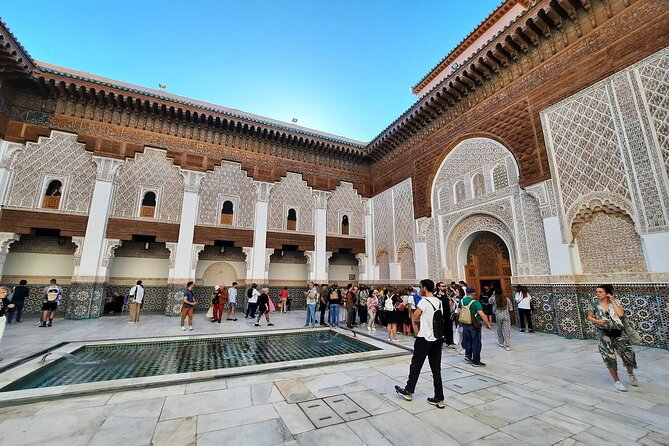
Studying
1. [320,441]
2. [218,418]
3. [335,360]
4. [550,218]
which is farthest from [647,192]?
[218,418]

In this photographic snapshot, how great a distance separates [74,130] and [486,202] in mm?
11643

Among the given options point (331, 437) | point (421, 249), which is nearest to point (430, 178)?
point (421, 249)

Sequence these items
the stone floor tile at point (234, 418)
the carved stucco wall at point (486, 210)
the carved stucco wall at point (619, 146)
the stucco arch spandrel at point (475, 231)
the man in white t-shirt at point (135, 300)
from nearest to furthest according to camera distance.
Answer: the stone floor tile at point (234, 418)
the carved stucco wall at point (619, 146)
the carved stucco wall at point (486, 210)
the stucco arch spandrel at point (475, 231)
the man in white t-shirt at point (135, 300)

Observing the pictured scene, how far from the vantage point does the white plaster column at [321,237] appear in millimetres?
11047

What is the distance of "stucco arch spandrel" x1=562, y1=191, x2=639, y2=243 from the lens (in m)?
4.97

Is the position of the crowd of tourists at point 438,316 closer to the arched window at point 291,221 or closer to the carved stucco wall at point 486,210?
the carved stucco wall at point 486,210

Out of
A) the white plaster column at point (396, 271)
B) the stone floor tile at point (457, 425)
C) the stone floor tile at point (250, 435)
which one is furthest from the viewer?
the white plaster column at point (396, 271)

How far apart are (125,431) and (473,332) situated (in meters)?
3.60

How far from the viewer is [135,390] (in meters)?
2.85

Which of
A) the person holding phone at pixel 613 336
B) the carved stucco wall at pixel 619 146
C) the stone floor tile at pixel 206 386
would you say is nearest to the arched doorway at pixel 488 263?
the carved stucco wall at pixel 619 146

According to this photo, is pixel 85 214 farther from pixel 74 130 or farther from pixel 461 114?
pixel 461 114

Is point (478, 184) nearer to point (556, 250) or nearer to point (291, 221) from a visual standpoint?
point (556, 250)

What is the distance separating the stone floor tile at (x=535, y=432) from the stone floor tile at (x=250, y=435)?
60.0 inches

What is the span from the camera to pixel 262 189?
10.7 meters
